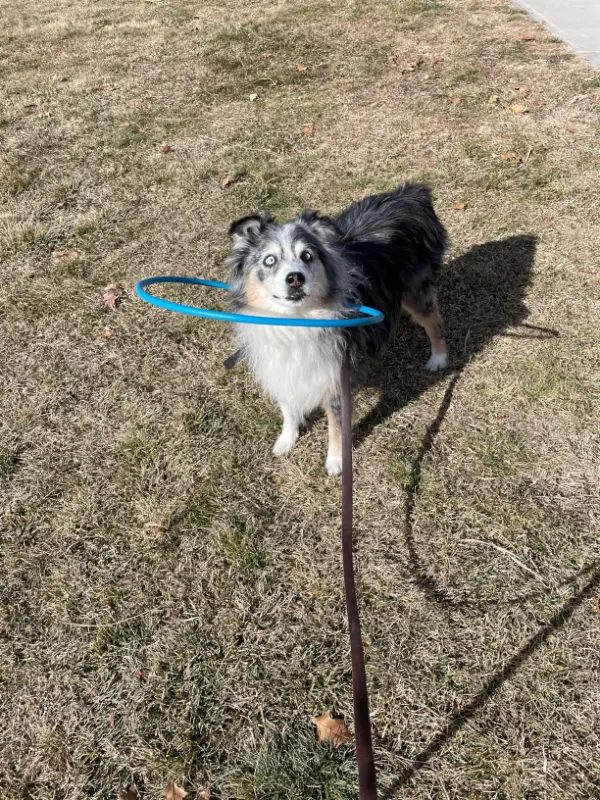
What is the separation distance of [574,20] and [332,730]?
35.6 feet

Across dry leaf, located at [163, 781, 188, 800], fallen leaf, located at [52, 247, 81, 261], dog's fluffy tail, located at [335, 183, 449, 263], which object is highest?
dog's fluffy tail, located at [335, 183, 449, 263]

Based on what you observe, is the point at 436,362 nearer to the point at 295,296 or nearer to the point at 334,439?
the point at 334,439

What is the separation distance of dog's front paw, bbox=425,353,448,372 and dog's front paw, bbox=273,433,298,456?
1.24m

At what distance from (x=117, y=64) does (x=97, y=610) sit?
940 centimetres

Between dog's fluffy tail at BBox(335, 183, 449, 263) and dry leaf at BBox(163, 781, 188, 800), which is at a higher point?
dog's fluffy tail at BBox(335, 183, 449, 263)

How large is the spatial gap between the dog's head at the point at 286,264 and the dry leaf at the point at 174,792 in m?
2.22

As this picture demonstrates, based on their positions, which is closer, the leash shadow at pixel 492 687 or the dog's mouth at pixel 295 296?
the leash shadow at pixel 492 687

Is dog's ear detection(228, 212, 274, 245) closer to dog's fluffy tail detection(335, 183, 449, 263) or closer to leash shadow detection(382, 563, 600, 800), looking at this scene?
dog's fluffy tail detection(335, 183, 449, 263)

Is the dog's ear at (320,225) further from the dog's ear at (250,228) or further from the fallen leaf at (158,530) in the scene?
the fallen leaf at (158,530)

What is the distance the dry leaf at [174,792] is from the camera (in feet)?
7.57

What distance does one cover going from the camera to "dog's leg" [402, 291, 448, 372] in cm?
383

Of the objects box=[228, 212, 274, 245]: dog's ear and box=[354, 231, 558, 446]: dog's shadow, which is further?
box=[354, 231, 558, 446]: dog's shadow

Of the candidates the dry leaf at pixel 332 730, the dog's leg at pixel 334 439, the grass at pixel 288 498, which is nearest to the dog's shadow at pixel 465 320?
the grass at pixel 288 498

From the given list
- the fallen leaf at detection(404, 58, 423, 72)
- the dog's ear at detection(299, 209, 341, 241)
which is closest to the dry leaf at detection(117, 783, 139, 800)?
the dog's ear at detection(299, 209, 341, 241)
